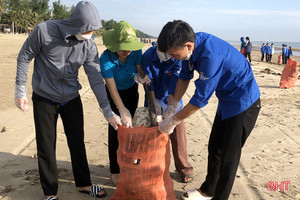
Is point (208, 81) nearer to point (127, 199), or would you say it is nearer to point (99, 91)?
point (99, 91)

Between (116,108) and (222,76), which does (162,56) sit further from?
(116,108)

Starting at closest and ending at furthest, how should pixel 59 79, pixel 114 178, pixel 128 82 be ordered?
1. pixel 59 79
2. pixel 128 82
3. pixel 114 178

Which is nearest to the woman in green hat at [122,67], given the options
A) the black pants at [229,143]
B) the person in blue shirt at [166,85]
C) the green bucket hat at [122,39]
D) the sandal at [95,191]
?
the green bucket hat at [122,39]

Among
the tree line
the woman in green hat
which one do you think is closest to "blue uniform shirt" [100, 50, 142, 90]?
the woman in green hat

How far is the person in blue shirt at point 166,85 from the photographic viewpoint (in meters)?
2.76

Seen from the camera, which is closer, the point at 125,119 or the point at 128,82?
the point at 125,119

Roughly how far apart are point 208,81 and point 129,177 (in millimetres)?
1088

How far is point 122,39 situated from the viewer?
2.52 meters

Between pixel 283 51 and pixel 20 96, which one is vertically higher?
pixel 20 96

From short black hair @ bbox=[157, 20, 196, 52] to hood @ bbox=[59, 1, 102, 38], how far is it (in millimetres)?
631

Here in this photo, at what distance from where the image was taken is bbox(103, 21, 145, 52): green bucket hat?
2.52 meters

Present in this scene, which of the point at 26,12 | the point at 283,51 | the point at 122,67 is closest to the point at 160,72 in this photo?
the point at 122,67

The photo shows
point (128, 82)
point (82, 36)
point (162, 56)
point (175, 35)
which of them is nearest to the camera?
point (175, 35)

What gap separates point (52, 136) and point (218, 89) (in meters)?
1.52
